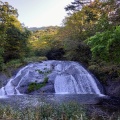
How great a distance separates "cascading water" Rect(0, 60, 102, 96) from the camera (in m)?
19.4

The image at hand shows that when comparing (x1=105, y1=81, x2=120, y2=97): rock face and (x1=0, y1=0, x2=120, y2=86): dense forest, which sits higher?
(x1=0, y1=0, x2=120, y2=86): dense forest

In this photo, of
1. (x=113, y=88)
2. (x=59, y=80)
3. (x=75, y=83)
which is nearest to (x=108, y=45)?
(x=113, y=88)

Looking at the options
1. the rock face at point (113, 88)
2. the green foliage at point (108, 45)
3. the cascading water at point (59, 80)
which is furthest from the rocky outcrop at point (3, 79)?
the green foliage at point (108, 45)

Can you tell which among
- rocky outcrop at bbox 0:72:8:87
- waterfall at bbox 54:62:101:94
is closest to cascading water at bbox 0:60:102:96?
waterfall at bbox 54:62:101:94

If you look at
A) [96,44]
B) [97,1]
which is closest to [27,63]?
[97,1]

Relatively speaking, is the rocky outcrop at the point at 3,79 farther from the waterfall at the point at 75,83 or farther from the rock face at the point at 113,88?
the rock face at the point at 113,88

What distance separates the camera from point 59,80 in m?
20.2

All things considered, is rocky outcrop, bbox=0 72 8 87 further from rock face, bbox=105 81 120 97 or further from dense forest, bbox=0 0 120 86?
rock face, bbox=105 81 120 97

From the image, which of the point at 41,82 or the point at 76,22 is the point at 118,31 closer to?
the point at 41,82

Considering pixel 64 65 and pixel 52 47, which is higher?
pixel 52 47

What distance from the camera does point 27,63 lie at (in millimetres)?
25391

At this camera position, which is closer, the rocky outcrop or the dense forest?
the rocky outcrop

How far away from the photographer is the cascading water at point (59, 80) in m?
19.4

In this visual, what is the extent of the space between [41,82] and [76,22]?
1167 centimetres
